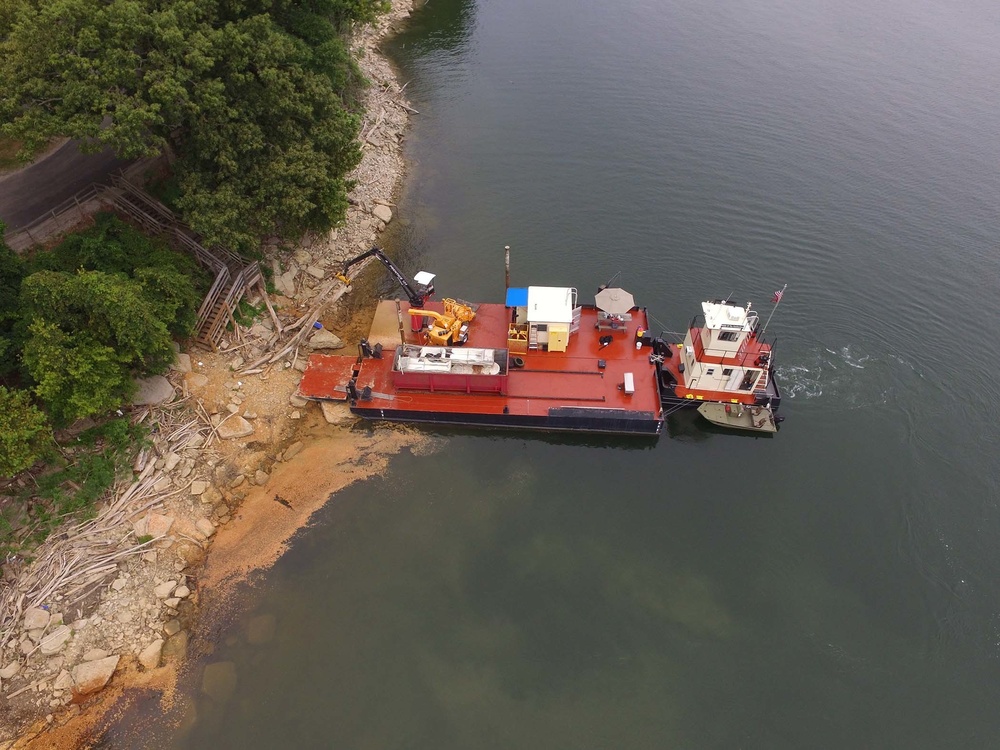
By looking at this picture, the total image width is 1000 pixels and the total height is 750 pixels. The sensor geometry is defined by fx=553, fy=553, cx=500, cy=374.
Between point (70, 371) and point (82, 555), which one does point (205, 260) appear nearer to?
point (70, 371)

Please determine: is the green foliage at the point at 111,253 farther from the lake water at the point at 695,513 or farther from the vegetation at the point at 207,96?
the lake water at the point at 695,513

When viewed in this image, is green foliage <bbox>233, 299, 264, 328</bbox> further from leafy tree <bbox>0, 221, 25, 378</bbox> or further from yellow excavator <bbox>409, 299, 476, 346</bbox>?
leafy tree <bbox>0, 221, 25, 378</bbox>

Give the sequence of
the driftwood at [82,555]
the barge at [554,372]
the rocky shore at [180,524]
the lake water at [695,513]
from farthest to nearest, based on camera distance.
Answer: the barge at [554,372]
the driftwood at [82,555]
the rocky shore at [180,524]
the lake water at [695,513]

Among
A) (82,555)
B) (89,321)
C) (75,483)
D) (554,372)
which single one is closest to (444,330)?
(554,372)

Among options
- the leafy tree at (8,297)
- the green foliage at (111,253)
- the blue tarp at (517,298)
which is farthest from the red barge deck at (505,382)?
the leafy tree at (8,297)

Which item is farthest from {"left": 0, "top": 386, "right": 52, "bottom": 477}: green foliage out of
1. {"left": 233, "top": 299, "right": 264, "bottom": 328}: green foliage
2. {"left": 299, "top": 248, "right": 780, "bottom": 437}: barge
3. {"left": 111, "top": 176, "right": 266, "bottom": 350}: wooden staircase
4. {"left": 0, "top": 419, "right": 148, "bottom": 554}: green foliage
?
{"left": 299, "top": 248, "right": 780, "bottom": 437}: barge
